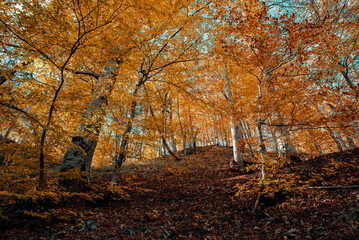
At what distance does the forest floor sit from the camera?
107 inches

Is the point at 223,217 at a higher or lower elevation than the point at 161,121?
lower

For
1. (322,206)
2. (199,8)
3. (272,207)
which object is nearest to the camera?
(322,206)

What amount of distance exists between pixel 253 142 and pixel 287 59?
7.07 feet

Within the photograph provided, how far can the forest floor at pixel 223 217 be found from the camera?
2.72m

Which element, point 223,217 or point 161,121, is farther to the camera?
point 161,121

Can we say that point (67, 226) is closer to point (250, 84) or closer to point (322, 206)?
point (322, 206)

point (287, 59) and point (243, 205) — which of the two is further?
point (243, 205)

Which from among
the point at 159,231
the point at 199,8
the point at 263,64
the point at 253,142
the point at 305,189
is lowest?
the point at 159,231

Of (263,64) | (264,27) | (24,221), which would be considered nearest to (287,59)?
(263,64)

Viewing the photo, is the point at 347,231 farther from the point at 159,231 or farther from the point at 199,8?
the point at 199,8

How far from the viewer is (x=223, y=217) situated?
363 cm

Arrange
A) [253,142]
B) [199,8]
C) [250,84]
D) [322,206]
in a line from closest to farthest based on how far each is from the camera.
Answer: [322,206] < [253,142] < [199,8] < [250,84]

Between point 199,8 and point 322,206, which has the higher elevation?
point 199,8

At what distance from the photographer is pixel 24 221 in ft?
10.2
